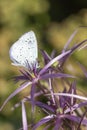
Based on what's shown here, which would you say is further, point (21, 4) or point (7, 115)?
point (21, 4)

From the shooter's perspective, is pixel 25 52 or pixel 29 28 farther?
pixel 29 28

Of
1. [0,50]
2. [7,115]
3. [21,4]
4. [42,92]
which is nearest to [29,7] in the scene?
[21,4]

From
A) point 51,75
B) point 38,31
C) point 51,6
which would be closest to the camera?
point 51,75

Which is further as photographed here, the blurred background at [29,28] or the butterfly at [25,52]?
the blurred background at [29,28]

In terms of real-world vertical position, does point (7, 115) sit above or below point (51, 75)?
below

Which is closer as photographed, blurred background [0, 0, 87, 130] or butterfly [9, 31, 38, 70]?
butterfly [9, 31, 38, 70]

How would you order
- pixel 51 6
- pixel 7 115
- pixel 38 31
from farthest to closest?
pixel 51 6 → pixel 38 31 → pixel 7 115

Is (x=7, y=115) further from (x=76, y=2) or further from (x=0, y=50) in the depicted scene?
(x=76, y=2)

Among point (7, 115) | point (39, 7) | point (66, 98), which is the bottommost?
point (7, 115)
